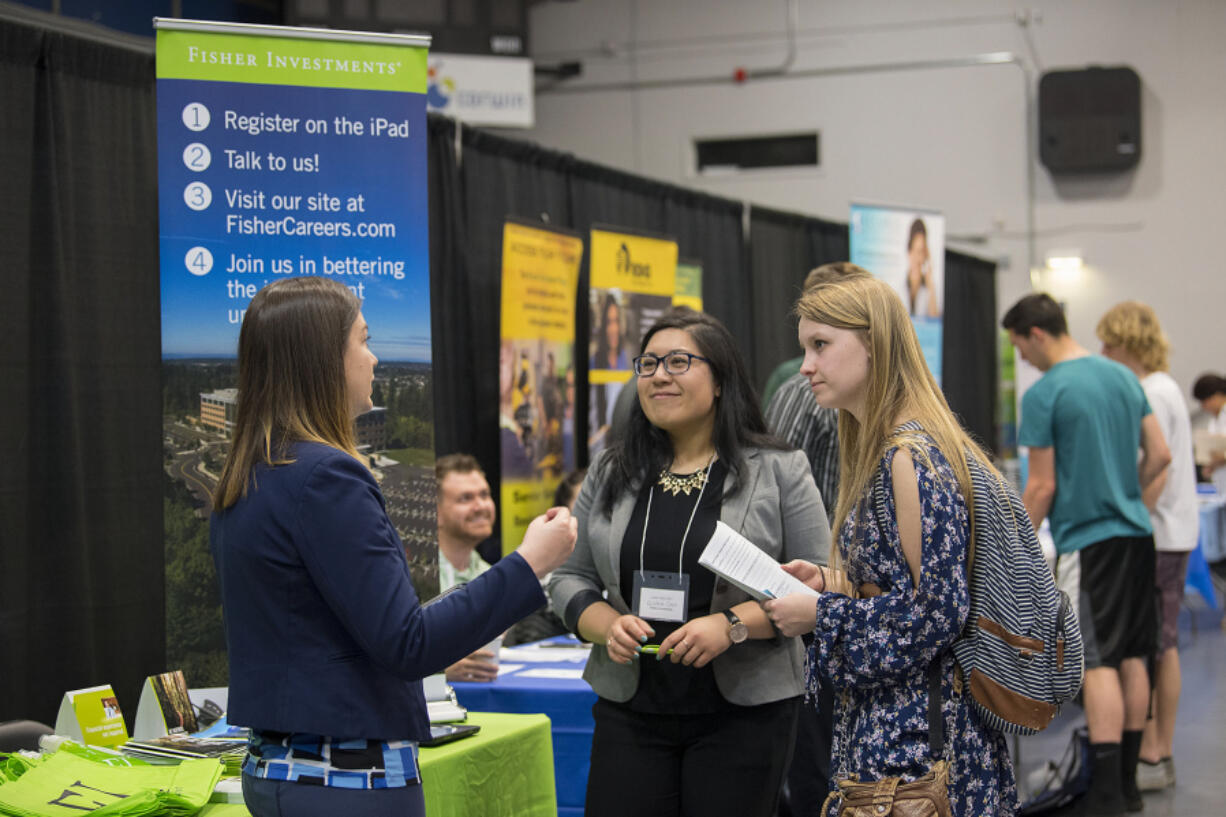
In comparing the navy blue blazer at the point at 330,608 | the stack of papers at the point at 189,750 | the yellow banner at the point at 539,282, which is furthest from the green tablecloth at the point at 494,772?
the yellow banner at the point at 539,282

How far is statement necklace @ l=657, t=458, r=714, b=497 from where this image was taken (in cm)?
237

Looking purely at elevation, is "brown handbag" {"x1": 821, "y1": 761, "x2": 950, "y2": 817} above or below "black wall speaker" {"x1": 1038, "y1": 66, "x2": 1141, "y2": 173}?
below

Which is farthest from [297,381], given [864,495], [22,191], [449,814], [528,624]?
[528,624]

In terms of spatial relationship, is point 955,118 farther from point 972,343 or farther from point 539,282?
point 539,282

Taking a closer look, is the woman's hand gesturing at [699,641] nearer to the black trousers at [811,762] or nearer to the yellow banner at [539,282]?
the black trousers at [811,762]

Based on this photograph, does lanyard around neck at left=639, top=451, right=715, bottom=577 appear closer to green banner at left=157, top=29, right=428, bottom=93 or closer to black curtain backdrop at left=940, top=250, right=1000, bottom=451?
green banner at left=157, top=29, right=428, bottom=93

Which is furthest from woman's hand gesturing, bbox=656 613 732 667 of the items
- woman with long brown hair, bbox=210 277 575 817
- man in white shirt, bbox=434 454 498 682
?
man in white shirt, bbox=434 454 498 682

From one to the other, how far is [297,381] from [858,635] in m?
0.87

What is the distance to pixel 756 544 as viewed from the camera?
232 cm

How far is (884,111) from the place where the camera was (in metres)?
11.5

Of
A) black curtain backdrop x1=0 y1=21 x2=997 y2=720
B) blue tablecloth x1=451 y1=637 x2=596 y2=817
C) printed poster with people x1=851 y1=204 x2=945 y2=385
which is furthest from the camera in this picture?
printed poster with people x1=851 y1=204 x2=945 y2=385

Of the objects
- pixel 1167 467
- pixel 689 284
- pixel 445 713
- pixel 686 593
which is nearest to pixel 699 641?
pixel 686 593

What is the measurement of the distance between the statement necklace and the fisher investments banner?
2.56 feet

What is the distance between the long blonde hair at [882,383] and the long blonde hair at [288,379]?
755mm
